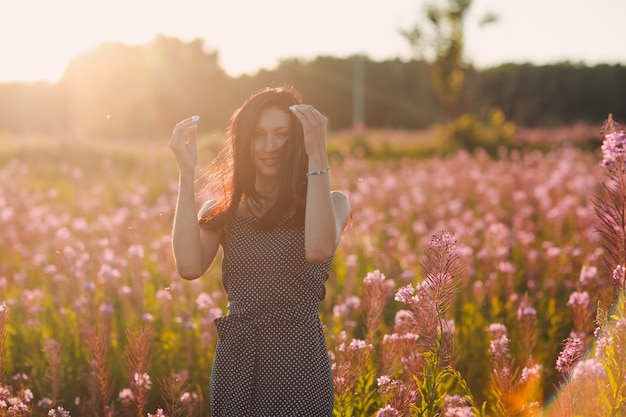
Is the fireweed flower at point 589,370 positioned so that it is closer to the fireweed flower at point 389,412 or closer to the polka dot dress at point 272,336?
the fireweed flower at point 389,412

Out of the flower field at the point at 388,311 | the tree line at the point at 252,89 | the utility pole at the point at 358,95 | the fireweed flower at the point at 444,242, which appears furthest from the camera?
the utility pole at the point at 358,95

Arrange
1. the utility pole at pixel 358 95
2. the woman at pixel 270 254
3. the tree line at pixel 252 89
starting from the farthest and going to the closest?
the utility pole at pixel 358 95
the tree line at pixel 252 89
the woman at pixel 270 254

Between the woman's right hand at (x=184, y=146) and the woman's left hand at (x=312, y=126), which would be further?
the woman's right hand at (x=184, y=146)

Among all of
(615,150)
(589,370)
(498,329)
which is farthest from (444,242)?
(498,329)

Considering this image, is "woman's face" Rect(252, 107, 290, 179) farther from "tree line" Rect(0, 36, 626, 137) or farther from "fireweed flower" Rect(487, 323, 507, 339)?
"tree line" Rect(0, 36, 626, 137)

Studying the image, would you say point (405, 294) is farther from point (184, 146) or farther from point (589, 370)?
point (184, 146)

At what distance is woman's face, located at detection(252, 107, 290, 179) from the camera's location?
2633 mm

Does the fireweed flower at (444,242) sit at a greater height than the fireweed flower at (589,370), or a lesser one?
greater

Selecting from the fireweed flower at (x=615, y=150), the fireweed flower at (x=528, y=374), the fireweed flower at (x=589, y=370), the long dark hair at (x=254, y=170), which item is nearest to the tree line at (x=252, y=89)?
the fireweed flower at (x=528, y=374)

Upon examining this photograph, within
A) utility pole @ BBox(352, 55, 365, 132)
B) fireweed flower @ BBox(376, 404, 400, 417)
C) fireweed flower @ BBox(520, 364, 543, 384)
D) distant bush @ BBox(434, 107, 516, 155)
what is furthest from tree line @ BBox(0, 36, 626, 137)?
fireweed flower @ BBox(376, 404, 400, 417)

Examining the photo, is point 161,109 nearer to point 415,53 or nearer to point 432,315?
point 415,53

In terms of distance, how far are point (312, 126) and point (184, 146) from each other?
0.54 m

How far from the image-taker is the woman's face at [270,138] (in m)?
2.63

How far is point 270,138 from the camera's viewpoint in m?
2.64
